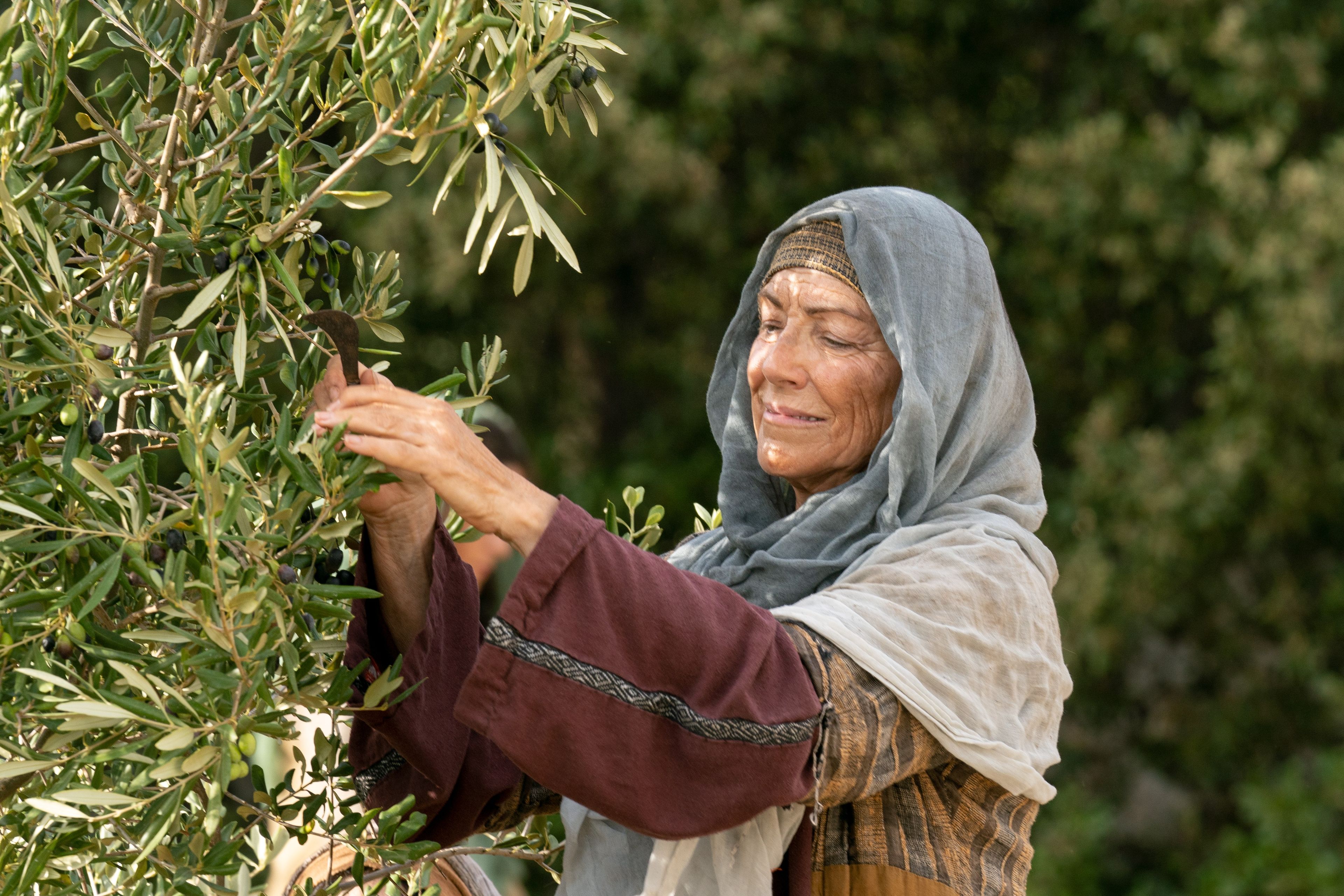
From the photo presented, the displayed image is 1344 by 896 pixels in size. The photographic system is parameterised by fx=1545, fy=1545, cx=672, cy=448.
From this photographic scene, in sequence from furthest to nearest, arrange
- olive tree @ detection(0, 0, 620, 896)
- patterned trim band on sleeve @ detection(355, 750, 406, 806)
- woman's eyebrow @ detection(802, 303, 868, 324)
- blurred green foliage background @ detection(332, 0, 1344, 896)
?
blurred green foliage background @ detection(332, 0, 1344, 896)
woman's eyebrow @ detection(802, 303, 868, 324)
patterned trim band on sleeve @ detection(355, 750, 406, 806)
olive tree @ detection(0, 0, 620, 896)

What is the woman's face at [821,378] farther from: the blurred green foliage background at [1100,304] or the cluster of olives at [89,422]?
the blurred green foliage background at [1100,304]

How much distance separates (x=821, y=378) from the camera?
195cm

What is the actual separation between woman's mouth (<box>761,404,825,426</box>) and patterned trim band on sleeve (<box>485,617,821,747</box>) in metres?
0.55

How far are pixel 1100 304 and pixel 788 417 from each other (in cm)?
635

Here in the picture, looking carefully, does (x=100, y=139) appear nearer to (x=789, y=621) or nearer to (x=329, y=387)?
(x=329, y=387)

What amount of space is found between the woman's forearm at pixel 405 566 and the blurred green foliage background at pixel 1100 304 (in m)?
5.41

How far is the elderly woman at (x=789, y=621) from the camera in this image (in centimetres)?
147

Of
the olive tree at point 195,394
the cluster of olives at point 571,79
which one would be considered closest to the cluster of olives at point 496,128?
the olive tree at point 195,394

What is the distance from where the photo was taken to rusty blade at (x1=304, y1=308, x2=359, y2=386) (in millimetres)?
1467

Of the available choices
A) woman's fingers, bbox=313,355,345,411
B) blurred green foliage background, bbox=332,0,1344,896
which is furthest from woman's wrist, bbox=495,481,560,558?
blurred green foliage background, bbox=332,0,1344,896

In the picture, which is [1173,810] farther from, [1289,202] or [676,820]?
[676,820]

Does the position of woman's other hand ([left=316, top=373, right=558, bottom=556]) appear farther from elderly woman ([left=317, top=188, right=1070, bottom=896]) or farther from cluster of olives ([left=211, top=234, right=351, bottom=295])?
cluster of olives ([left=211, top=234, right=351, bottom=295])

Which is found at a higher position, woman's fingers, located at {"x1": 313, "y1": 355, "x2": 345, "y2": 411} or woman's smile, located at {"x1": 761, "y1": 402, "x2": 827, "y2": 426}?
woman's fingers, located at {"x1": 313, "y1": 355, "x2": 345, "y2": 411}

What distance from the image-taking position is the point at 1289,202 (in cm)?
696
